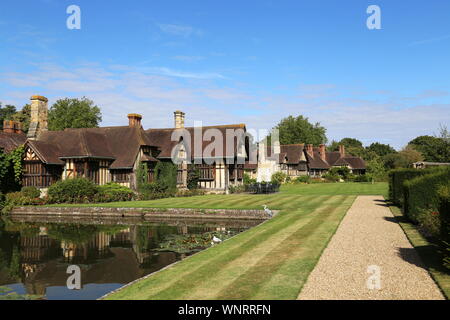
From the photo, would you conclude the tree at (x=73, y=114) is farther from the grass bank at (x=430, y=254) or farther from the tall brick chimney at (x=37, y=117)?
the grass bank at (x=430, y=254)

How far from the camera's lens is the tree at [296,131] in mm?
87175

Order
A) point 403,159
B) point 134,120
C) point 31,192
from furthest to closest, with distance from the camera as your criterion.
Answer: point 403,159, point 134,120, point 31,192

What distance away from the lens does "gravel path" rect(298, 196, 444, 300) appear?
6805 mm

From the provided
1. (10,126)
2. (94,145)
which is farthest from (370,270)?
(10,126)

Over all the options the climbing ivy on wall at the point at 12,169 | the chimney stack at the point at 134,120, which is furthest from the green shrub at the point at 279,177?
the climbing ivy on wall at the point at 12,169

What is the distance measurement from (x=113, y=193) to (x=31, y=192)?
623cm

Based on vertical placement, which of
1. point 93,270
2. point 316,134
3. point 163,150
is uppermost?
point 316,134

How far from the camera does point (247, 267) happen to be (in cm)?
867

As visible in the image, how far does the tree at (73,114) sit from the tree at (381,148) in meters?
77.5

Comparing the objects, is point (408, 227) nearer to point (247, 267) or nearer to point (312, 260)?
point (312, 260)

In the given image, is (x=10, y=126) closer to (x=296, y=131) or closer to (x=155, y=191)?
(x=155, y=191)

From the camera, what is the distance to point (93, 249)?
1415cm
